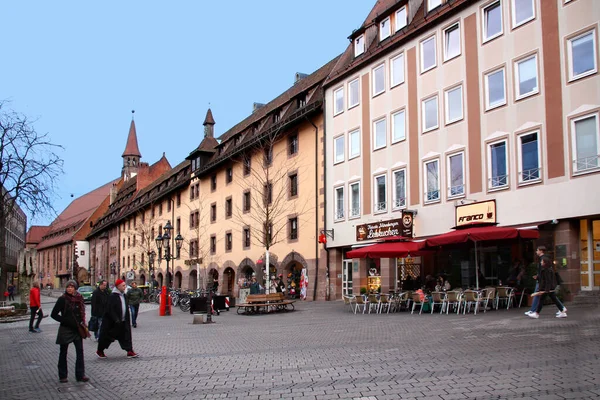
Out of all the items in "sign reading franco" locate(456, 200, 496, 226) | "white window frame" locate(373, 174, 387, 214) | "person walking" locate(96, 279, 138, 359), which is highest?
"white window frame" locate(373, 174, 387, 214)

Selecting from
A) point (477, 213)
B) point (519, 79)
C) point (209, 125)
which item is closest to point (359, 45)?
point (519, 79)

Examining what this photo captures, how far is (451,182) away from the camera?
24.3 meters

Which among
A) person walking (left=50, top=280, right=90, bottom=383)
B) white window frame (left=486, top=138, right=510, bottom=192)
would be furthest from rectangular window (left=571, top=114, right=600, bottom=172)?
person walking (left=50, top=280, right=90, bottom=383)

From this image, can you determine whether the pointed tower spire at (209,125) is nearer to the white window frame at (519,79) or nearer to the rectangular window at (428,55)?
the rectangular window at (428,55)

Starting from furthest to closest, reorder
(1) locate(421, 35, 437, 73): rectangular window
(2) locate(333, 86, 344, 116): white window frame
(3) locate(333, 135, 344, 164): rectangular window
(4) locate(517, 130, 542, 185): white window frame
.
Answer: (2) locate(333, 86, 344, 116): white window frame
(3) locate(333, 135, 344, 164): rectangular window
(1) locate(421, 35, 437, 73): rectangular window
(4) locate(517, 130, 542, 185): white window frame

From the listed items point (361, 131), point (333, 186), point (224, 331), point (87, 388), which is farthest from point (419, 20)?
point (87, 388)

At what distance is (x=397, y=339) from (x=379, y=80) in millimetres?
18105

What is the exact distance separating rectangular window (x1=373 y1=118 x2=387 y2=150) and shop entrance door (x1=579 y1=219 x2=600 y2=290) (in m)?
10.7

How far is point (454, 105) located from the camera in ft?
80.6

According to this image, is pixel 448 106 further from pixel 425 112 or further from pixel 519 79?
pixel 519 79

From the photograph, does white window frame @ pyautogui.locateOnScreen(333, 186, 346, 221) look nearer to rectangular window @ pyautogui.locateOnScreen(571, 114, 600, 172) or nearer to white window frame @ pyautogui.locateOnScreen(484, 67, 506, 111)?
white window frame @ pyautogui.locateOnScreen(484, 67, 506, 111)

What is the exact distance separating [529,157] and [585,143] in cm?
211

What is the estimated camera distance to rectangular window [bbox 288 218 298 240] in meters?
35.4

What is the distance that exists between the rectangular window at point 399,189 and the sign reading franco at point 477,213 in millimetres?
3690
